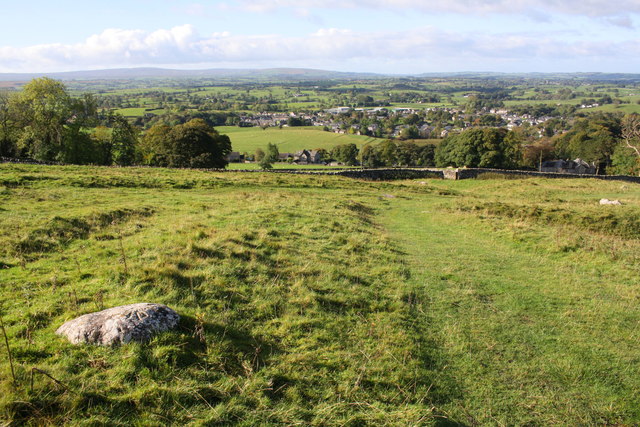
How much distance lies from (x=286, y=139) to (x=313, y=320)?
113 meters

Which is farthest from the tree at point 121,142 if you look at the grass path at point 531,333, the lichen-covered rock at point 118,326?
the lichen-covered rock at point 118,326

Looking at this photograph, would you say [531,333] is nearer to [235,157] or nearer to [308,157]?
[235,157]

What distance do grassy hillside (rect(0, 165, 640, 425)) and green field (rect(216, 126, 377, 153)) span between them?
89.2 m

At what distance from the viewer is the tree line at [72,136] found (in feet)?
143

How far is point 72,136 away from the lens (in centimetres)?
4466

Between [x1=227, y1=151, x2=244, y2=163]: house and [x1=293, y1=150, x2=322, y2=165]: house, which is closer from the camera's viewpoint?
[x1=227, y1=151, x2=244, y2=163]: house

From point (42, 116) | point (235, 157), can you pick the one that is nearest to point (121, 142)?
point (42, 116)

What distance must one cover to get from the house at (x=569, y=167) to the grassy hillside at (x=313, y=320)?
75850mm

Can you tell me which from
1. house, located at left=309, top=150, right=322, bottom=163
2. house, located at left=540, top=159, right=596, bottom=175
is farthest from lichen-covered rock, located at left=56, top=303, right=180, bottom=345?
house, located at left=309, top=150, right=322, bottom=163

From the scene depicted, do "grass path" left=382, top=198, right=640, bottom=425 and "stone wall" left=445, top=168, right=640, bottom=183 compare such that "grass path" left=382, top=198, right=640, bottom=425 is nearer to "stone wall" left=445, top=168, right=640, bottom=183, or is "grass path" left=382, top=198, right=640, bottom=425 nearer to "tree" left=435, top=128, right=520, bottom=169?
"stone wall" left=445, top=168, right=640, bottom=183

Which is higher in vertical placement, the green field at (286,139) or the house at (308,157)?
the green field at (286,139)

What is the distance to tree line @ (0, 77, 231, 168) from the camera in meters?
43.7

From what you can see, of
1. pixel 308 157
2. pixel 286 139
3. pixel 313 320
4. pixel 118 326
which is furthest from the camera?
pixel 286 139

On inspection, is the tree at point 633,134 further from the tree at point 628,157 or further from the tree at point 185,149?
the tree at point 185,149
